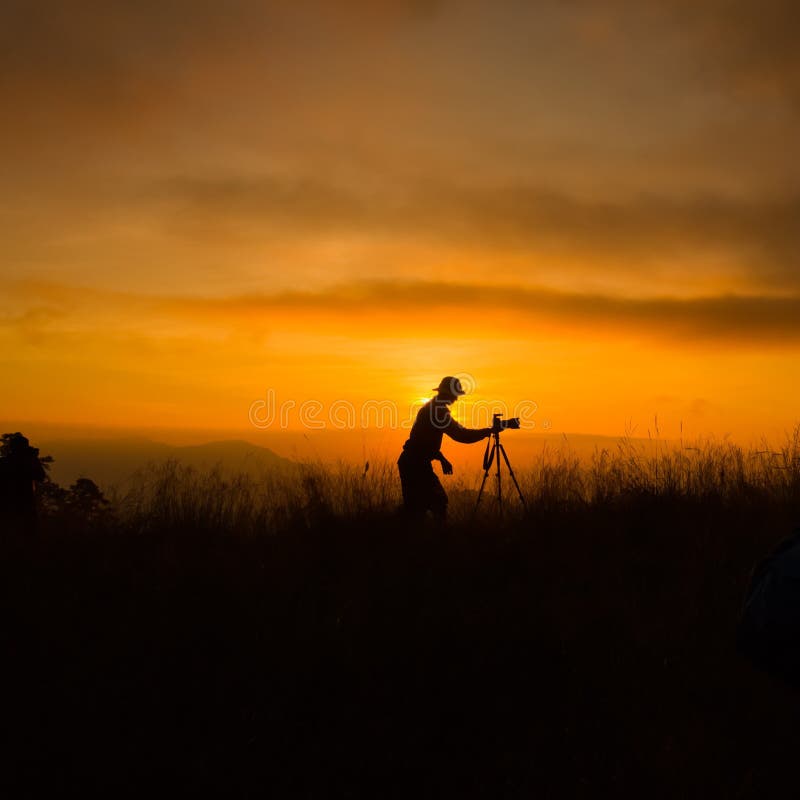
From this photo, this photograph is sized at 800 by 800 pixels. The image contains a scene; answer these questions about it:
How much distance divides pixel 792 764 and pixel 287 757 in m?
2.44

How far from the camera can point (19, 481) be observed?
8047 mm

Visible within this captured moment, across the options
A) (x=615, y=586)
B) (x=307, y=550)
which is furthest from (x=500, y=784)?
(x=307, y=550)

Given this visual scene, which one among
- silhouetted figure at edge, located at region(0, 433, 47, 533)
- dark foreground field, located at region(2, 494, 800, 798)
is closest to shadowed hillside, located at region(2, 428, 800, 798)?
dark foreground field, located at region(2, 494, 800, 798)

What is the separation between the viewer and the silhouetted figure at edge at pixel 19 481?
7652 millimetres

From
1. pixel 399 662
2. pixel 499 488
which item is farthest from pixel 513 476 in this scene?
pixel 399 662

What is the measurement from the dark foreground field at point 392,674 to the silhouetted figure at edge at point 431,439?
7.09 feet

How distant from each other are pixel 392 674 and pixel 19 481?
5404mm

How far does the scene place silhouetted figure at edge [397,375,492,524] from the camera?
8.88 meters

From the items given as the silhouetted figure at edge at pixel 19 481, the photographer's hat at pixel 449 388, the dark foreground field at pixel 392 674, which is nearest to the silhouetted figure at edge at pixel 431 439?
the photographer's hat at pixel 449 388

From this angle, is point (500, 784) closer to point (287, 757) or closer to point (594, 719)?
point (594, 719)

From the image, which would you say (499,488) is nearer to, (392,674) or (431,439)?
(431,439)

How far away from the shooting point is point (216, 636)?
4840 millimetres

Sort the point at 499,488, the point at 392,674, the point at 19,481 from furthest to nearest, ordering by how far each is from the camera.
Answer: the point at 499,488 < the point at 19,481 < the point at 392,674

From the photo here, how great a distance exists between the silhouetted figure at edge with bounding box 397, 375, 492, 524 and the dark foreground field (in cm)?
216
